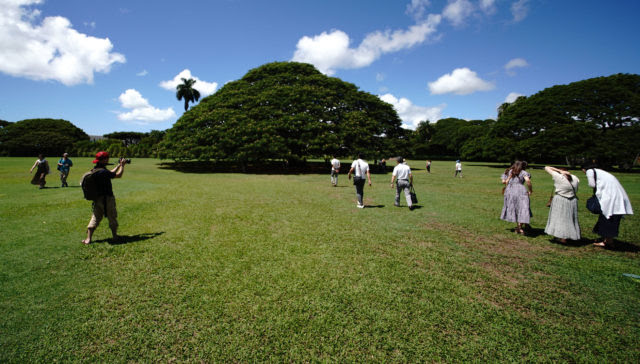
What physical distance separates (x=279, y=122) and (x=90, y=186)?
74.7ft

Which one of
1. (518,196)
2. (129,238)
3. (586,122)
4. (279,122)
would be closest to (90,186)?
(129,238)

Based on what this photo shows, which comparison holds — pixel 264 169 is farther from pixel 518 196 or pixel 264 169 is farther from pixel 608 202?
pixel 608 202

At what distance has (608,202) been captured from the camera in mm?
6219

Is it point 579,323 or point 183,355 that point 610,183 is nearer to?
point 579,323

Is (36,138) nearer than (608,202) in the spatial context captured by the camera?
No

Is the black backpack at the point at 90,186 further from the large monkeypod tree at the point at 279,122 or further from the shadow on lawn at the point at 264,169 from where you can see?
the shadow on lawn at the point at 264,169

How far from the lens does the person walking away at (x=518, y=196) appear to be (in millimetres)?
7297

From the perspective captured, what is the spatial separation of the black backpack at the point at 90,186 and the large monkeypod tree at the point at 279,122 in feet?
67.1

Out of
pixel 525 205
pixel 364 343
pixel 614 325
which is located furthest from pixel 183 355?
pixel 525 205

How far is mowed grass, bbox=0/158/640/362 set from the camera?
3.13m

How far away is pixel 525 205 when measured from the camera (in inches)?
286

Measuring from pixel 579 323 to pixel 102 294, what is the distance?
23.1 feet

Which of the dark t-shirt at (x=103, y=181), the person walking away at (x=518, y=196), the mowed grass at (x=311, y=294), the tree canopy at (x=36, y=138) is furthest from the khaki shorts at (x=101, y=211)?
the tree canopy at (x=36, y=138)

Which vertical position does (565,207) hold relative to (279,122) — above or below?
below
